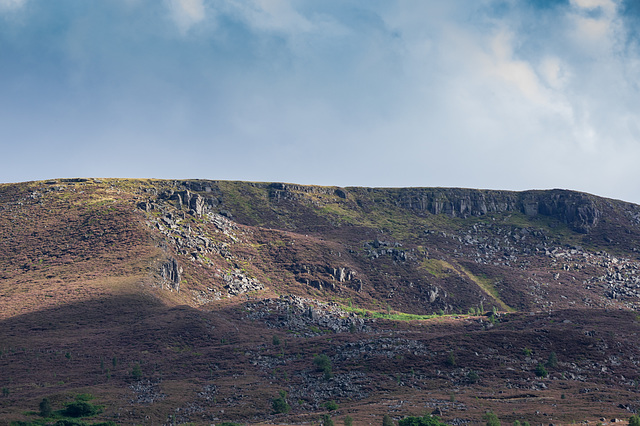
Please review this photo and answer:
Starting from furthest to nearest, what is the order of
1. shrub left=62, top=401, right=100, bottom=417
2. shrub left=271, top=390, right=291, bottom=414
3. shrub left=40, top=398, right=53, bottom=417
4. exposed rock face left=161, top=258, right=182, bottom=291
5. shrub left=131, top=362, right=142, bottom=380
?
1. exposed rock face left=161, top=258, right=182, bottom=291
2. shrub left=131, top=362, right=142, bottom=380
3. shrub left=271, top=390, right=291, bottom=414
4. shrub left=62, top=401, right=100, bottom=417
5. shrub left=40, top=398, right=53, bottom=417

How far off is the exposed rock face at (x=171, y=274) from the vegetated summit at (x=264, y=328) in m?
0.41

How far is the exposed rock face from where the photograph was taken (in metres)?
146

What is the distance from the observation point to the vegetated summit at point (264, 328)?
→ 269 feet

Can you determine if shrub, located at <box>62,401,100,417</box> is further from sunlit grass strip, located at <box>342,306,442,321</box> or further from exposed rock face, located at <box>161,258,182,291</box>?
sunlit grass strip, located at <box>342,306,442,321</box>

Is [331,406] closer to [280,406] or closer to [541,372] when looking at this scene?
[280,406]

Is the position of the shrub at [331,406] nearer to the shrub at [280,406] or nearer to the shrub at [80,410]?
the shrub at [280,406]

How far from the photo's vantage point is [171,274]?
148m

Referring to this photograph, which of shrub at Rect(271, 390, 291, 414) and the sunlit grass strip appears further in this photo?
the sunlit grass strip

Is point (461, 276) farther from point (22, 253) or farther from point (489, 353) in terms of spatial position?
point (22, 253)

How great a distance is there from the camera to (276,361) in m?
106

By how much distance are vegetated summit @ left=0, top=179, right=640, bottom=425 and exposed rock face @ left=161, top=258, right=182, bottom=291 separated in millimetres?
412

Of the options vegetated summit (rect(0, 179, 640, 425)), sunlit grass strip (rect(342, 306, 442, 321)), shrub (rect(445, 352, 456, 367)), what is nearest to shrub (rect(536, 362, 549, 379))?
vegetated summit (rect(0, 179, 640, 425))

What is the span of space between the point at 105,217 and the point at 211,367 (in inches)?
3580

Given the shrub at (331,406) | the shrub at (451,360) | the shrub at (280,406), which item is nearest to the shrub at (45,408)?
the shrub at (280,406)
